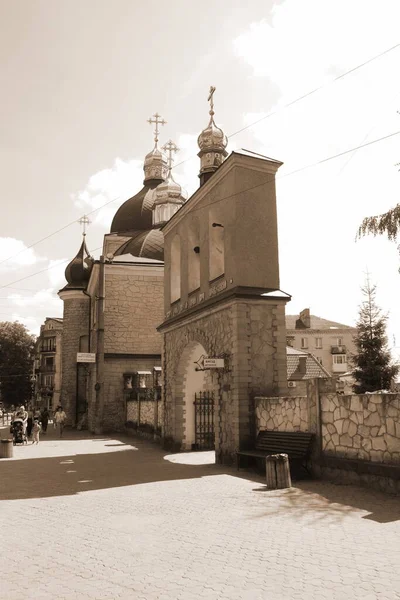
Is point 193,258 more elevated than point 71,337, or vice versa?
point 193,258

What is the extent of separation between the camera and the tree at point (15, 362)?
52.7 m

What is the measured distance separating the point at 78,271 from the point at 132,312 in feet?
31.7

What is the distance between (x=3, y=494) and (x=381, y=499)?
6.46m

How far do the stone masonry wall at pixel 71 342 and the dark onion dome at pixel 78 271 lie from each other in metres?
1.00

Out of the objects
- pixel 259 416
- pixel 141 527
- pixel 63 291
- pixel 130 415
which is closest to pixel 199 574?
pixel 141 527

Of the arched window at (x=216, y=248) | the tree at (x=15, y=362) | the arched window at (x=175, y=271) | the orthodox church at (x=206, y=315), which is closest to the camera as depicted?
the orthodox church at (x=206, y=315)

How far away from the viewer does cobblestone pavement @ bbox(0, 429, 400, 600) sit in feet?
15.8

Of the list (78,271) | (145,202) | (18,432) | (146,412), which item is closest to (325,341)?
(145,202)

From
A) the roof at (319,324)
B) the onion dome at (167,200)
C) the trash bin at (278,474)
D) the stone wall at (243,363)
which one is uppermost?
the onion dome at (167,200)

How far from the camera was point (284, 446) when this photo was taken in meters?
11.7

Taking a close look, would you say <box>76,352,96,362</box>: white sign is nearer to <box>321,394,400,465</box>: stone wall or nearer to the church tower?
the church tower

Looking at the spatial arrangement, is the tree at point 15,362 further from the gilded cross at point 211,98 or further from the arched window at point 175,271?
the gilded cross at point 211,98

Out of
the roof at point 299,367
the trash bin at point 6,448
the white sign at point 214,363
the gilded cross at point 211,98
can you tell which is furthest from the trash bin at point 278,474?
the roof at point 299,367

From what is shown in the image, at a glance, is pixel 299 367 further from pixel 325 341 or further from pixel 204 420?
pixel 325 341
